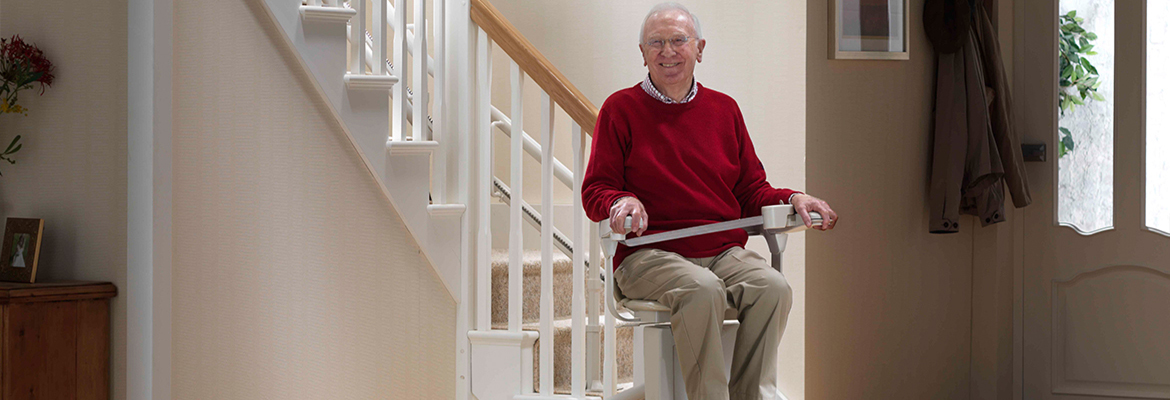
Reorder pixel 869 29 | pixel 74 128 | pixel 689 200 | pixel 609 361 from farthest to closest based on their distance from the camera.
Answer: pixel 869 29, pixel 74 128, pixel 609 361, pixel 689 200

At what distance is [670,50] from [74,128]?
6.16ft

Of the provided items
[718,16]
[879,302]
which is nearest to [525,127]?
[718,16]

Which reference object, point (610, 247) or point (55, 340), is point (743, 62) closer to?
point (610, 247)

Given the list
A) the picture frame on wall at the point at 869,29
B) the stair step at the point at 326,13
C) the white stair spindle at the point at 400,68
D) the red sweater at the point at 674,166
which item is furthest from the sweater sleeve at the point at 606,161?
the picture frame on wall at the point at 869,29

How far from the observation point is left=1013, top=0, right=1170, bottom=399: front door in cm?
295

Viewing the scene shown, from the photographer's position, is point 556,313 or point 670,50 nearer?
point 670,50

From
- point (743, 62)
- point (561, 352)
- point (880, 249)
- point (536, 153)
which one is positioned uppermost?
point (743, 62)

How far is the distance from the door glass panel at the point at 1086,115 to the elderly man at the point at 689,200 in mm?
1795

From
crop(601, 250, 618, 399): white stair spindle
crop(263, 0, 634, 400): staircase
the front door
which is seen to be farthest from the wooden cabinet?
the front door

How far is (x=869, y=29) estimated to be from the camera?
2.79 meters

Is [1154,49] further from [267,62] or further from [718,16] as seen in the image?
[267,62]

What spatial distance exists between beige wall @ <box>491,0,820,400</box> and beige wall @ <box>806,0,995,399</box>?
5 centimetres

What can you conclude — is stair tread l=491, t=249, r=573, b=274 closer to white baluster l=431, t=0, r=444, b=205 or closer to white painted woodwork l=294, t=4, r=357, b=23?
white baluster l=431, t=0, r=444, b=205

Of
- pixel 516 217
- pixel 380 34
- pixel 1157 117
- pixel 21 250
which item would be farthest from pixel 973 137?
pixel 21 250
